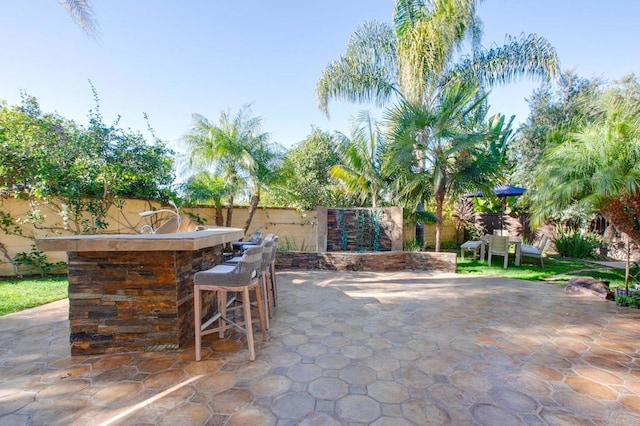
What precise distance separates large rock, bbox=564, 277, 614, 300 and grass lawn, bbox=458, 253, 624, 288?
0.81 m

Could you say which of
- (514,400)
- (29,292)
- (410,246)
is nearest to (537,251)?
(410,246)

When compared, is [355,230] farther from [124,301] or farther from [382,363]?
[124,301]

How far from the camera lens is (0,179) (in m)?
5.67

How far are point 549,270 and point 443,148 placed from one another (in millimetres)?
4220

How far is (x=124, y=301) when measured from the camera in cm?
265

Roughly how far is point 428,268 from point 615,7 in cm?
696

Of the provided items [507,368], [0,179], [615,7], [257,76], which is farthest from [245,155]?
[615,7]

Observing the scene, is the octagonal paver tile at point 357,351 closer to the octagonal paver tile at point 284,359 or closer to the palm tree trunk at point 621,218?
the octagonal paver tile at point 284,359

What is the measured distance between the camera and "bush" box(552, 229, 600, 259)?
878 cm

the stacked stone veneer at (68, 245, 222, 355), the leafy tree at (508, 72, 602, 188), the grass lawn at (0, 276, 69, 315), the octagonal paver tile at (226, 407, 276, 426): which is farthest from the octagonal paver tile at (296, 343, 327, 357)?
the leafy tree at (508, 72, 602, 188)

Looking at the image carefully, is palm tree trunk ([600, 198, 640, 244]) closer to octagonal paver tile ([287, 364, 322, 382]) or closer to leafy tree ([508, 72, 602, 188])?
leafy tree ([508, 72, 602, 188])

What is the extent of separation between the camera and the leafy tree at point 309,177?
8398 millimetres

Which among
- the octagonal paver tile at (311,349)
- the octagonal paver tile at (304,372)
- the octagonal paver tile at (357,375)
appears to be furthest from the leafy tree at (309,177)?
the octagonal paver tile at (357,375)

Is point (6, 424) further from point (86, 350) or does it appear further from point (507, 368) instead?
point (507, 368)
